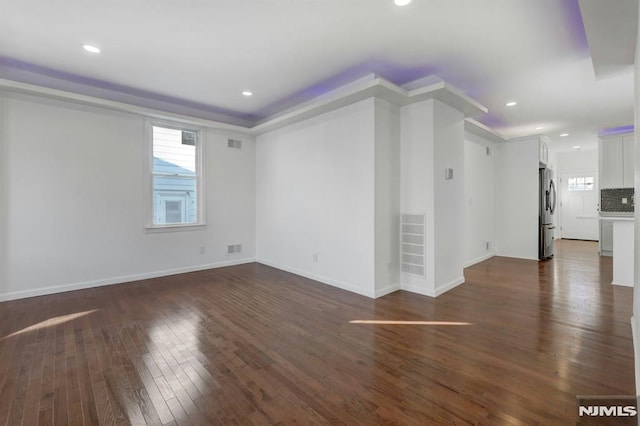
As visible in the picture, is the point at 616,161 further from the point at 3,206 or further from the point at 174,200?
the point at 3,206

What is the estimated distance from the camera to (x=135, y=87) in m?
4.18

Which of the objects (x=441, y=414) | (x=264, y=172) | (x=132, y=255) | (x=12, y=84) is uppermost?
(x=12, y=84)

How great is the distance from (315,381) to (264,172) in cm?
433

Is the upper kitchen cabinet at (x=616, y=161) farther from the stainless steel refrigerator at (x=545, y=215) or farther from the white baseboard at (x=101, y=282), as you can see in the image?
the white baseboard at (x=101, y=282)

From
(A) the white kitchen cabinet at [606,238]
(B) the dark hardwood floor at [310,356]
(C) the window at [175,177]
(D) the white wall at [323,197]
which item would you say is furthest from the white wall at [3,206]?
(A) the white kitchen cabinet at [606,238]

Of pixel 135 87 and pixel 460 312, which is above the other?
pixel 135 87

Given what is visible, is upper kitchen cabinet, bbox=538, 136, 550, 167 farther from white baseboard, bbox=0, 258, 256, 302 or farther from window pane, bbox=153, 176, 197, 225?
window pane, bbox=153, 176, 197, 225

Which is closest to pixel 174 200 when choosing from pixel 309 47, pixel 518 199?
pixel 309 47

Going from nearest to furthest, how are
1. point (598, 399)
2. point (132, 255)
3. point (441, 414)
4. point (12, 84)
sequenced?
point (441, 414)
point (598, 399)
point (12, 84)
point (132, 255)

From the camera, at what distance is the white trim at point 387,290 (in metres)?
3.65

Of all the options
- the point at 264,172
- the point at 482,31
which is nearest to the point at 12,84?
the point at 264,172

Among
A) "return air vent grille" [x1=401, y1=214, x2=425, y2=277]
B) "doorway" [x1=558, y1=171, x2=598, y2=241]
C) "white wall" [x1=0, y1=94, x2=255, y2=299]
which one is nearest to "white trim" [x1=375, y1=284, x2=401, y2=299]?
"return air vent grille" [x1=401, y1=214, x2=425, y2=277]

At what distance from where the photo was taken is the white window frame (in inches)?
181

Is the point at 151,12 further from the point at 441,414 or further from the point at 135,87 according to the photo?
the point at 441,414
